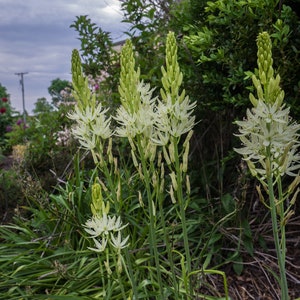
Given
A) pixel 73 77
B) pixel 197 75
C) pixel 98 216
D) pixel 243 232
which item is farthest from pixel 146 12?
pixel 98 216

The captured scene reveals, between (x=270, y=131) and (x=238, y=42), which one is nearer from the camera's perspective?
(x=270, y=131)

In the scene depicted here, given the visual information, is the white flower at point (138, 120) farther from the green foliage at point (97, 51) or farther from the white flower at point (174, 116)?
the green foliage at point (97, 51)

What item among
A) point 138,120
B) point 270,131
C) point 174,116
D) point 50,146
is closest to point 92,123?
point 138,120

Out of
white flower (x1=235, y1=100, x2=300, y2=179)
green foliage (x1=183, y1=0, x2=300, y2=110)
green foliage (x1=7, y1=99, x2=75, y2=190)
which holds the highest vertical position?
green foliage (x1=183, y1=0, x2=300, y2=110)

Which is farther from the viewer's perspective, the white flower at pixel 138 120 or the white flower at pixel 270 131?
the white flower at pixel 138 120

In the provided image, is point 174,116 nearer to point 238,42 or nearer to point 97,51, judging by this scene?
point 238,42

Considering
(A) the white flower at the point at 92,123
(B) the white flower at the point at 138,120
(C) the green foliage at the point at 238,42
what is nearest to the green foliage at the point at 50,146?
(C) the green foliage at the point at 238,42

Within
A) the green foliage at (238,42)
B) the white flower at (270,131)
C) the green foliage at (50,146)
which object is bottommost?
the green foliage at (50,146)

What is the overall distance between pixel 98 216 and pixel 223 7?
2.27m

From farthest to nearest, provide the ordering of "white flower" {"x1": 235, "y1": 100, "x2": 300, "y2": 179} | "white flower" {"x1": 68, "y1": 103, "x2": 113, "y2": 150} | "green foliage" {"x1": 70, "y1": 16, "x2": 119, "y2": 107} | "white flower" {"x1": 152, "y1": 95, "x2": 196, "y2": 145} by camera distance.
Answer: "green foliage" {"x1": 70, "y1": 16, "x2": 119, "y2": 107}
"white flower" {"x1": 68, "y1": 103, "x2": 113, "y2": 150}
"white flower" {"x1": 152, "y1": 95, "x2": 196, "y2": 145}
"white flower" {"x1": 235, "y1": 100, "x2": 300, "y2": 179}

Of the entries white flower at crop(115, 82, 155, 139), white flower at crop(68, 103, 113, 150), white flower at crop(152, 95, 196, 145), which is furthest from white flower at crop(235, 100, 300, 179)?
white flower at crop(68, 103, 113, 150)

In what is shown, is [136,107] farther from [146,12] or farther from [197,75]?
[146,12]

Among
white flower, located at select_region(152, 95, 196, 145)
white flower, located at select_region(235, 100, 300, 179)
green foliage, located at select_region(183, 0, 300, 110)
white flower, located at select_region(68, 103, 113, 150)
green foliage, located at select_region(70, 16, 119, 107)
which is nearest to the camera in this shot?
white flower, located at select_region(235, 100, 300, 179)

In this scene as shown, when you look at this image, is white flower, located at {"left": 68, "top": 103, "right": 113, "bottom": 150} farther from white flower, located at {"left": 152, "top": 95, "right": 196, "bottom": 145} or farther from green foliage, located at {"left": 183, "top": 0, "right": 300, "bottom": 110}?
green foliage, located at {"left": 183, "top": 0, "right": 300, "bottom": 110}
